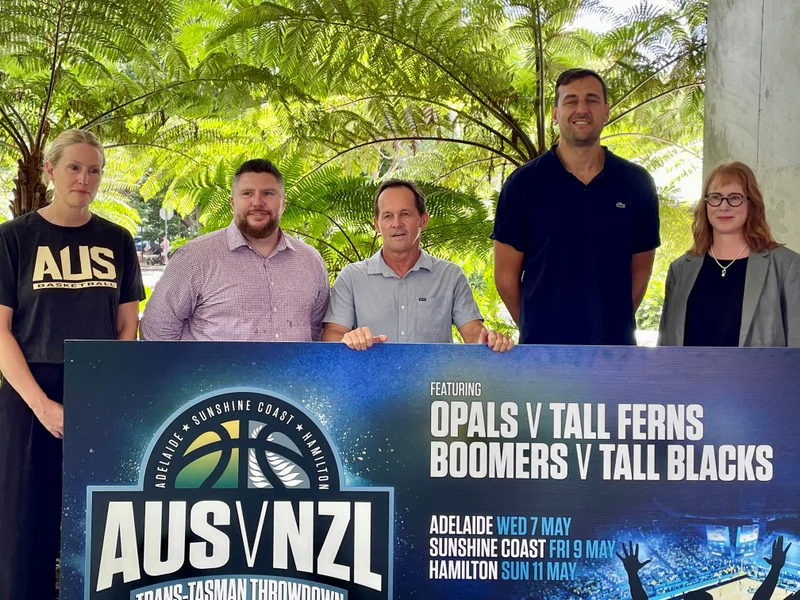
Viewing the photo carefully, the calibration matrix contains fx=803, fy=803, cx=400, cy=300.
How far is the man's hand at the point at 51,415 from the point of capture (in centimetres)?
259

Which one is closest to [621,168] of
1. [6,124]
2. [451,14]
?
[451,14]

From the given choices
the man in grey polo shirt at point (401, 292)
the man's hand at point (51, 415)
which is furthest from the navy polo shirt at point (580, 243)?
the man's hand at point (51, 415)

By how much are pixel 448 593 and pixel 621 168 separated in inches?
66.0

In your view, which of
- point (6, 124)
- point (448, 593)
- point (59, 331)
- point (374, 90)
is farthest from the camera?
point (374, 90)

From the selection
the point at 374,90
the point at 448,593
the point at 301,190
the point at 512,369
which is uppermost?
the point at 374,90

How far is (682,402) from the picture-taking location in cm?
227

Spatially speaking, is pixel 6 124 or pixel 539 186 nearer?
pixel 539 186

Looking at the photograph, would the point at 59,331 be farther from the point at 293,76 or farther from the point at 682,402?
the point at 293,76

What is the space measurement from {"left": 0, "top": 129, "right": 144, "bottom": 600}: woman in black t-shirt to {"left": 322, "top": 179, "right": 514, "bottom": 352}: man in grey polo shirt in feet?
2.63

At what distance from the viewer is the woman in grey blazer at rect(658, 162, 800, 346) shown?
2707mm

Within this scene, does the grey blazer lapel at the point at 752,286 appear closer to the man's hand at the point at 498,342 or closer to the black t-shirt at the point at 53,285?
the man's hand at the point at 498,342

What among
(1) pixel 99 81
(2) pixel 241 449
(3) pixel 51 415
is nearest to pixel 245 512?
(2) pixel 241 449

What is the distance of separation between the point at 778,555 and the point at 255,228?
1.93 m

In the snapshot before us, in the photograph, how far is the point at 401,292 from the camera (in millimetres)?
2812
